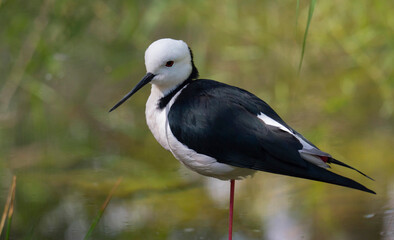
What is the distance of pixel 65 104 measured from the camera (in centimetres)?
425

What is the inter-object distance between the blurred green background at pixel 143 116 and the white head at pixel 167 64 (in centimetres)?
58

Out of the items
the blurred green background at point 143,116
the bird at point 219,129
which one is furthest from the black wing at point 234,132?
the blurred green background at point 143,116

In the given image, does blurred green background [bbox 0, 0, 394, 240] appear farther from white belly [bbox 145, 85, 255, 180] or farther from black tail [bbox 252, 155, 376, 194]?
black tail [bbox 252, 155, 376, 194]

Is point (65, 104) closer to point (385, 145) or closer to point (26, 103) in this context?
point (26, 103)

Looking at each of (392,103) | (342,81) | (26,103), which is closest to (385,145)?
(392,103)

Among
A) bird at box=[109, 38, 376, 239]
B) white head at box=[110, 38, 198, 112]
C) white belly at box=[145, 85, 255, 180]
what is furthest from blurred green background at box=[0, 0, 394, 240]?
white head at box=[110, 38, 198, 112]

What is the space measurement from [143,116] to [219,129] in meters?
1.65

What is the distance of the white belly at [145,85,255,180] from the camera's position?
8.24 feet

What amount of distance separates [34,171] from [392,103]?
1.87m

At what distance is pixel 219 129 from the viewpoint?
248 cm

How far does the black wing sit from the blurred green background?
0.45 m

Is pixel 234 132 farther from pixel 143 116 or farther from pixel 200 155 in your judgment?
pixel 143 116

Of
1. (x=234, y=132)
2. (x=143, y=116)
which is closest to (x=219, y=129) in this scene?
(x=234, y=132)

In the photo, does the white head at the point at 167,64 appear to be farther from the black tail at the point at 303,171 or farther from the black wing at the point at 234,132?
the black tail at the point at 303,171
